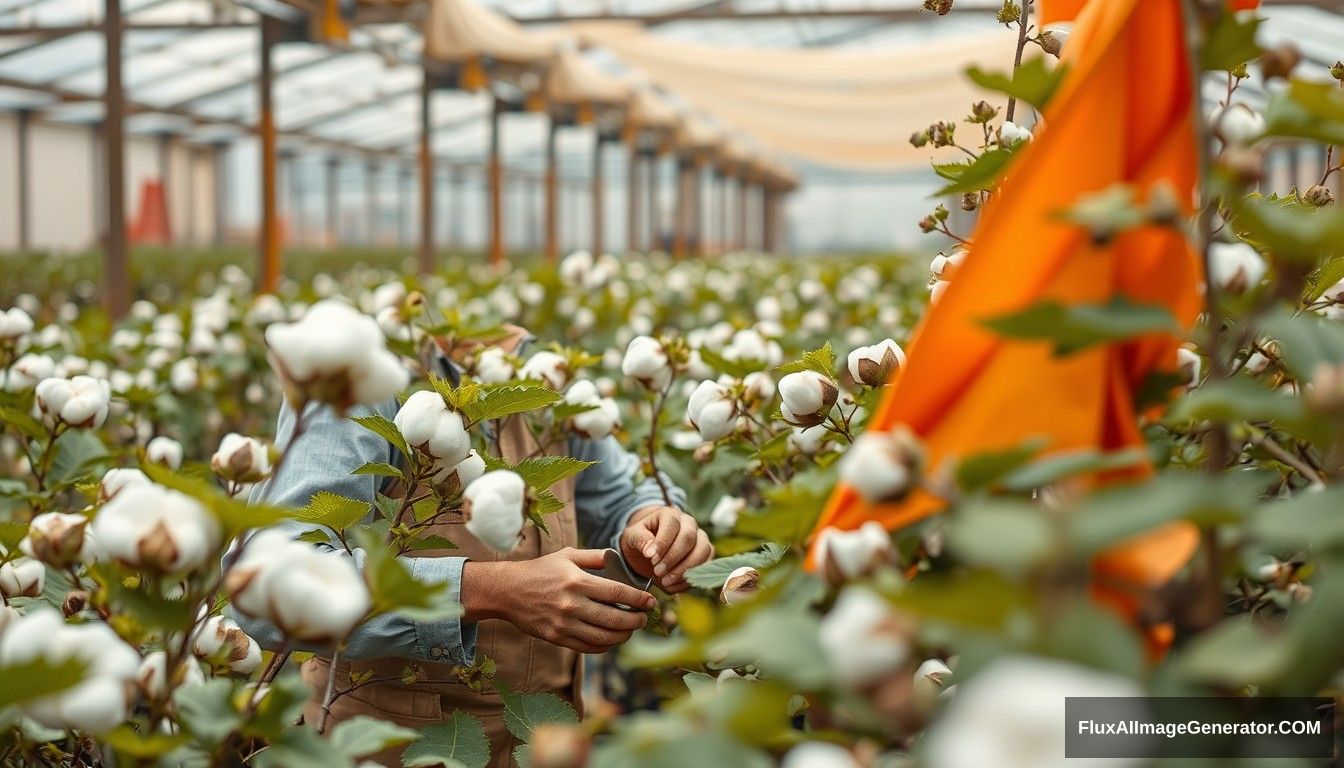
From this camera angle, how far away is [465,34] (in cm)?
661

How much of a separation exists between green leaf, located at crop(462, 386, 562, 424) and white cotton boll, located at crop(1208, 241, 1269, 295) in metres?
0.72

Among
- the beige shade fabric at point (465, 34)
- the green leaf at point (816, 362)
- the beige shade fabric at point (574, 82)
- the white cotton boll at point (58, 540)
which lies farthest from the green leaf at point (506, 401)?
the beige shade fabric at point (574, 82)

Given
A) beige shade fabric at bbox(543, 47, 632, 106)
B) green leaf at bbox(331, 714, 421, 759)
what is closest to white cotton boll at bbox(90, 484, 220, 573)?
green leaf at bbox(331, 714, 421, 759)

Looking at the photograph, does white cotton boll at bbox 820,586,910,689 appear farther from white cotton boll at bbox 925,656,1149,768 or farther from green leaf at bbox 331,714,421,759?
green leaf at bbox 331,714,421,759

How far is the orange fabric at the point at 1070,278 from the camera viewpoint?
78cm

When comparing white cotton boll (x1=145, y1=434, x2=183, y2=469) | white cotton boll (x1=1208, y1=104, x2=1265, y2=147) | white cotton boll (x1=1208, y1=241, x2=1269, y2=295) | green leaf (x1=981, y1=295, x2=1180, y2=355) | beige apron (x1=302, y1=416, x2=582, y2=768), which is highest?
white cotton boll (x1=1208, y1=104, x2=1265, y2=147)

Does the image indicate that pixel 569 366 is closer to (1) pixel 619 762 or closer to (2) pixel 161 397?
(1) pixel 619 762

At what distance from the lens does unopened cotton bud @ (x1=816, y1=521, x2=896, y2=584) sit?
748 millimetres

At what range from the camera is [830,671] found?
0.64 metres

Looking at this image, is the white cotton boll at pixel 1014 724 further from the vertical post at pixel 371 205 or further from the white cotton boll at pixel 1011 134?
the vertical post at pixel 371 205

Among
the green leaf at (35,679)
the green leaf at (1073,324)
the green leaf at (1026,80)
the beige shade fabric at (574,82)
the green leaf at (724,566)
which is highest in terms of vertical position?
the beige shade fabric at (574,82)

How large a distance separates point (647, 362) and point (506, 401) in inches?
14.0

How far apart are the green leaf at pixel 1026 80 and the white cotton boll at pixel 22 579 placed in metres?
1.00

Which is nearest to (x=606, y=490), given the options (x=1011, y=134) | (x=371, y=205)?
(x=1011, y=134)
